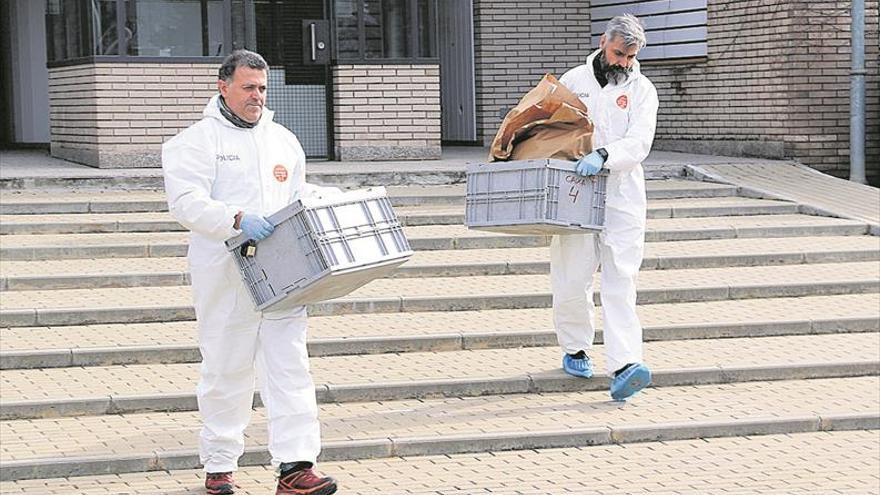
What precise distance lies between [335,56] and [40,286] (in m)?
6.18

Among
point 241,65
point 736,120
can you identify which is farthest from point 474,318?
point 736,120

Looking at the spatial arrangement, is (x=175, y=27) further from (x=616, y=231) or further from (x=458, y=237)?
(x=616, y=231)

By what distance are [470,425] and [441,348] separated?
1.53m

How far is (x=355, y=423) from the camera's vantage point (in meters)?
8.25

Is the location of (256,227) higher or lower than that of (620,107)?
lower

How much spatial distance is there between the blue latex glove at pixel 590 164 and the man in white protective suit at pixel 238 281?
71.1 inches

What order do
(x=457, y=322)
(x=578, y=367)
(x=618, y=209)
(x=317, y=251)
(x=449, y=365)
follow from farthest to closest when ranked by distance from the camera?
(x=457, y=322), (x=449, y=365), (x=578, y=367), (x=618, y=209), (x=317, y=251)

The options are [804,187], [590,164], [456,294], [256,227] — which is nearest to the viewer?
[256,227]

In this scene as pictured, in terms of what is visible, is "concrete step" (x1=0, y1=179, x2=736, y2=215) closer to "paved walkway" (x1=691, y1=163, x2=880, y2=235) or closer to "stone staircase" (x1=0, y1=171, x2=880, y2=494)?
"stone staircase" (x1=0, y1=171, x2=880, y2=494)

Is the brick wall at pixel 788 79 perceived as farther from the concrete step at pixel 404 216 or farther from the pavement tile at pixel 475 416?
the pavement tile at pixel 475 416

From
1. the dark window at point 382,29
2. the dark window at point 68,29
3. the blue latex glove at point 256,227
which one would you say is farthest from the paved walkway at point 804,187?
the blue latex glove at point 256,227

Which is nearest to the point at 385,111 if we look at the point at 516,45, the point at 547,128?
the point at 516,45

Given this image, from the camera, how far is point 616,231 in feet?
28.4

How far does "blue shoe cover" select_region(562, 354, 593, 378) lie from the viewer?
897cm
